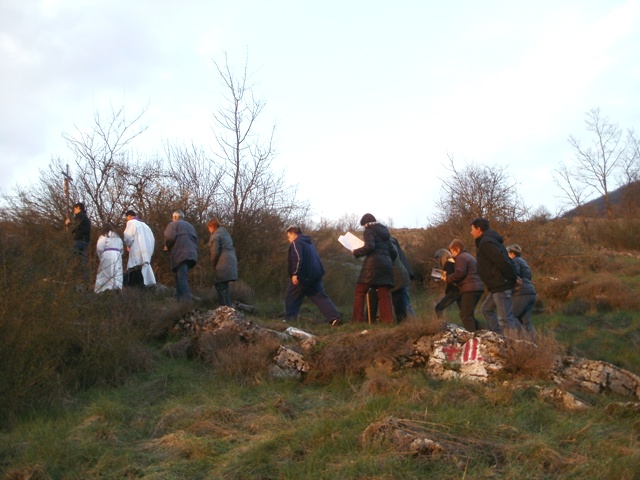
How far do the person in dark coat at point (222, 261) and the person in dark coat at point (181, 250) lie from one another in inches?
A: 13.9

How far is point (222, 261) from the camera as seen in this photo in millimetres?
11344

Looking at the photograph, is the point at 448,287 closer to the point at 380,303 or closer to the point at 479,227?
the point at 380,303

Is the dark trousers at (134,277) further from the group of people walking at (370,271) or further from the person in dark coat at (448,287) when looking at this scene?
the person in dark coat at (448,287)

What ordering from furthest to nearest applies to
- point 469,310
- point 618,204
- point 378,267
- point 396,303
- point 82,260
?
point 618,204 → point 396,303 → point 378,267 → point 469,310 → point 82,260

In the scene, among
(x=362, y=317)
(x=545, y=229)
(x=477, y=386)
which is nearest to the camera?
(x=477, y=386)

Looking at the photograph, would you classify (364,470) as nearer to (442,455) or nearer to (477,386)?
(442,455)

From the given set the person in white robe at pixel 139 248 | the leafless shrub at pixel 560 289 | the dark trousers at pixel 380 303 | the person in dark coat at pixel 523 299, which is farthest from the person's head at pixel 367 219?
the leafless shrub at pixel 560 289

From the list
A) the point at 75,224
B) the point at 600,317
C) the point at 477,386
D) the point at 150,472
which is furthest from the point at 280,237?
the point at 150,472

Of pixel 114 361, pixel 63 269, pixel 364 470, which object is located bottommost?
pixel 364 470

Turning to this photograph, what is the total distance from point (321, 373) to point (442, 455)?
2.97 meters

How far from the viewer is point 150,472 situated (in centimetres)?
507

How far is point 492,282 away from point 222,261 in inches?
172

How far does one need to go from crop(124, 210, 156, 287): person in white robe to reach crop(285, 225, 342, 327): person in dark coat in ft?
7.83

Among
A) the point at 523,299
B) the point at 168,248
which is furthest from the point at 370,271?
the point at 168,248
